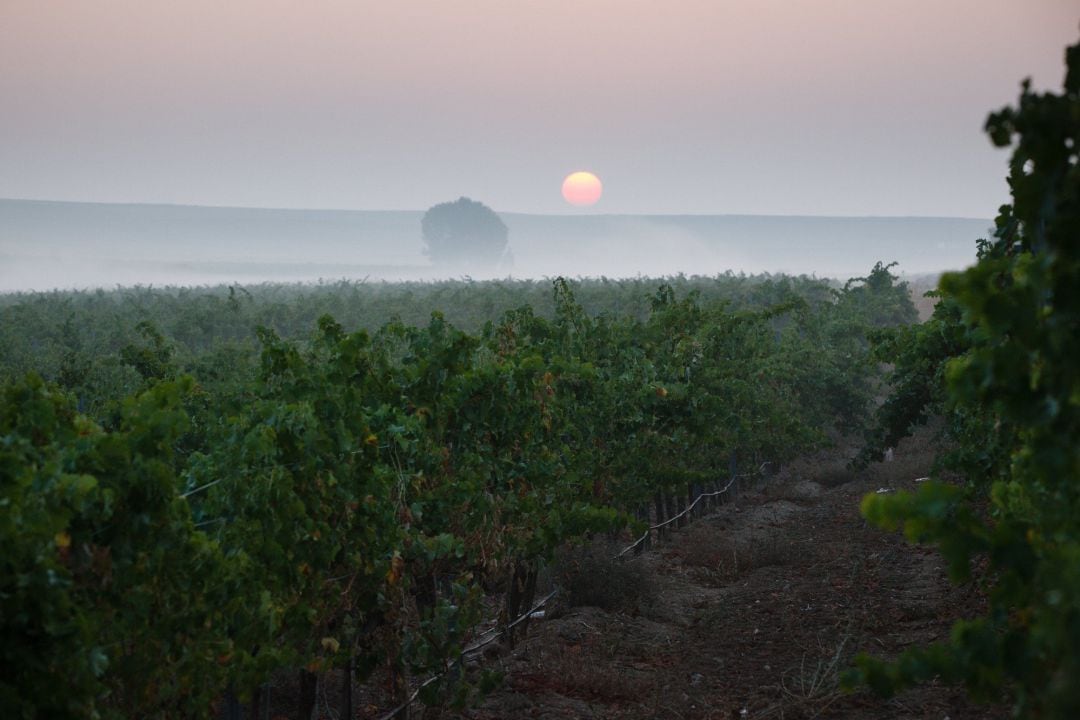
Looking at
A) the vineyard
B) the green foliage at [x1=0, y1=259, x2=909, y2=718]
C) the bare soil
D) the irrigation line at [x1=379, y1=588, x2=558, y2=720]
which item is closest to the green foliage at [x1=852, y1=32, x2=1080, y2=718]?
the vineyard

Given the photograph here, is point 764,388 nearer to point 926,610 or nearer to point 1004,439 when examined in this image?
point 926,610

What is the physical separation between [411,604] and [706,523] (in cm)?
1261

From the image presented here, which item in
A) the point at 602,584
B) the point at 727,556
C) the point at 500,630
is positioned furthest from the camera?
the point at 727,556

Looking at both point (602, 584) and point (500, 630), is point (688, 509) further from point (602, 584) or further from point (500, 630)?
point (500, 630)

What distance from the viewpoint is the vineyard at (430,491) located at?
3.56m

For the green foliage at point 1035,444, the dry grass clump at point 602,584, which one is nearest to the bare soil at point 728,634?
the dry grass clump at point 602,584

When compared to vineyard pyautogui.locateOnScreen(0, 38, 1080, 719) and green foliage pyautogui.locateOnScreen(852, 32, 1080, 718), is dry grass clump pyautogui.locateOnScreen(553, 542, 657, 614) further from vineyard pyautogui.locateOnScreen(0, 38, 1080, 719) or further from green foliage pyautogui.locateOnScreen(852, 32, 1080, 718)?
green foliage pyautogui.locateOnScreen(852, 32, 1080, 718)

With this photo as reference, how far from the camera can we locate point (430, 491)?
9641 mm

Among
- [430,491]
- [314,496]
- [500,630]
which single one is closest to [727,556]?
[500,630]

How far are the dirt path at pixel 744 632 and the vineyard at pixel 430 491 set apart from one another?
750 millimetres

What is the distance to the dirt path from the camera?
1063 cm

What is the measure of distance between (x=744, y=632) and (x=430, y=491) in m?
5.86

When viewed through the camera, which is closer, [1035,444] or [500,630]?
[1035,444]

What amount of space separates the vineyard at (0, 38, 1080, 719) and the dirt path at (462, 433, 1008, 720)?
750 millimetres
